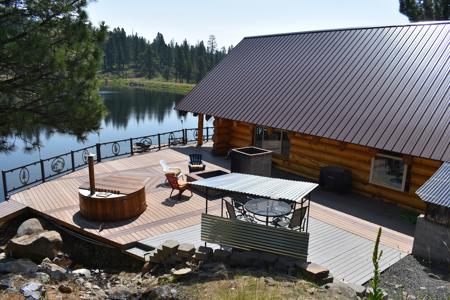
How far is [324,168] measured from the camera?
12125 mm

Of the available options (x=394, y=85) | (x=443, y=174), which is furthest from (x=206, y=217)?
(x=394, y=85)

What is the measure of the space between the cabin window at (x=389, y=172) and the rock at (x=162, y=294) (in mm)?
7868

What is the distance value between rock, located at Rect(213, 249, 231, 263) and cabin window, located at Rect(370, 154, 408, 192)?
633cm

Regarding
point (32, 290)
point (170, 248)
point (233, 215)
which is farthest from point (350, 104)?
point (32, 290)

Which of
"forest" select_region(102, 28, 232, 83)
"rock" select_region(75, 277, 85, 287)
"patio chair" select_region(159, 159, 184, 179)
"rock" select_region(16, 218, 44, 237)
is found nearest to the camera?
"rock" select_region(75, 277, 85, 287)

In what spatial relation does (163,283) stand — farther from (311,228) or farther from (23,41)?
(23,41)

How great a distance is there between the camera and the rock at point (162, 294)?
5.72 meters

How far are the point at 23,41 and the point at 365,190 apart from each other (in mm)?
10237

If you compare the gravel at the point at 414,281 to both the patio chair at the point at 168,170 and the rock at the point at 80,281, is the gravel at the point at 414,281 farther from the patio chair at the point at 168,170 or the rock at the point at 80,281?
the patio chair at the point at 168,170

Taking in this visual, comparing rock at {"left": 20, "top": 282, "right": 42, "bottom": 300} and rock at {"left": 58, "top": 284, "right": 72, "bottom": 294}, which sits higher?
rock at {"left": 20, "top": 282, "right": 42, "bottom": 300}

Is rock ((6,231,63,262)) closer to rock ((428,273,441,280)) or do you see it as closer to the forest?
rock ((428,273,441,280))

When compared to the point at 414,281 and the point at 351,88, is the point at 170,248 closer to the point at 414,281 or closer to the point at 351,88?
the point at 414,281

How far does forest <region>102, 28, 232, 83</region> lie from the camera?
91.9 m

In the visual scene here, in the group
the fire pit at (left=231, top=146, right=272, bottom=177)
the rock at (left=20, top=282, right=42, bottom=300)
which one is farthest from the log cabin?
the rock at (left=20, top=282, right=42, bottom=300)
